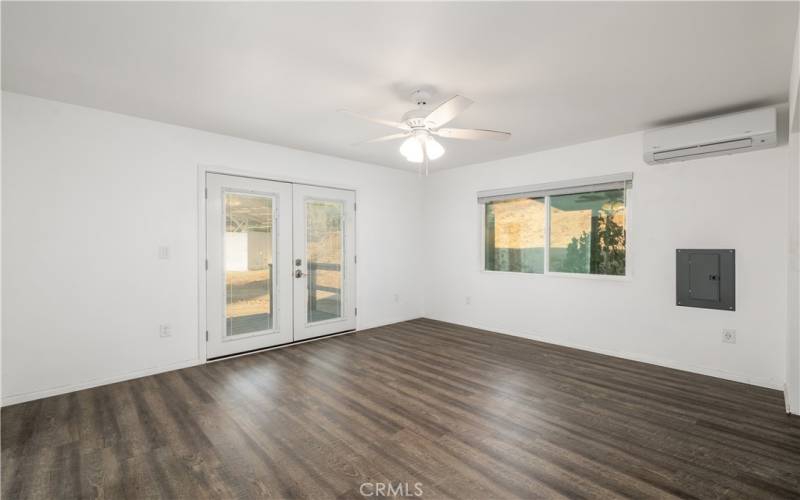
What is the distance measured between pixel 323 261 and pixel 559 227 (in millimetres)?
3199

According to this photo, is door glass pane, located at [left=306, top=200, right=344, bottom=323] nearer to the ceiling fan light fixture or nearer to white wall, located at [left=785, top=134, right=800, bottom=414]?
the ceiling fan light fixture

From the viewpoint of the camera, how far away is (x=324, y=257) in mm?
5078

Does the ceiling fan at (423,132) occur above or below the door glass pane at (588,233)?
above

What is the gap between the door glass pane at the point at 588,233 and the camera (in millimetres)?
4238

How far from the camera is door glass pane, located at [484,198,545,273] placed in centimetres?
496

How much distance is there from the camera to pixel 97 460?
2203mm

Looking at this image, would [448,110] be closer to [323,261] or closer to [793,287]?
[793,287]

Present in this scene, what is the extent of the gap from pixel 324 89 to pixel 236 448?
262cm

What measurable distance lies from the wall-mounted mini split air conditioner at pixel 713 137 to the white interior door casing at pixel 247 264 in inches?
162

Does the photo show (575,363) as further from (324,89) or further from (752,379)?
(324,89)

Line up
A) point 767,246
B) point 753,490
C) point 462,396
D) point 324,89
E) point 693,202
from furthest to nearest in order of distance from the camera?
point 693,202 < point 767,246 < point 462,396 < point 324,89 < point 753,490

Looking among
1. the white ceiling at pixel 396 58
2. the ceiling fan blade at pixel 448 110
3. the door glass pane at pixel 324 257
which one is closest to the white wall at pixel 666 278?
the white ceiling at pixel 396 58

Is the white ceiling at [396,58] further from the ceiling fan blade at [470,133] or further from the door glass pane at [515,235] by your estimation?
the door glass pane at [515,235]

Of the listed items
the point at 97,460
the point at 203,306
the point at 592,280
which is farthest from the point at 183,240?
the point at 592,280
